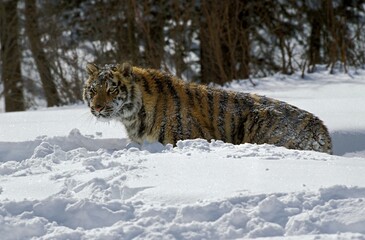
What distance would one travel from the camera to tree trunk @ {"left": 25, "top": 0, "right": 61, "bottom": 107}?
15.6 m

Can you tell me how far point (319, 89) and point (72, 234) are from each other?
24.7 ft

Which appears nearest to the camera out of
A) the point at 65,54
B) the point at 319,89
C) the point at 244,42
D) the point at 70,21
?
the point at 319,89

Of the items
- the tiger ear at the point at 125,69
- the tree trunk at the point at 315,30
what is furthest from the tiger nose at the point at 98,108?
the tree trunk at the point at 315,30

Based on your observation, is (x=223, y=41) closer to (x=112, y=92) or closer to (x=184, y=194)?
(x=112, y=92)

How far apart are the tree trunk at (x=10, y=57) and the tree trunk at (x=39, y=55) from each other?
49 centimetres

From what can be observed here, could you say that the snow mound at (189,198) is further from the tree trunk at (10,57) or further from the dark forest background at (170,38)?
the tree trunk at (10,57)

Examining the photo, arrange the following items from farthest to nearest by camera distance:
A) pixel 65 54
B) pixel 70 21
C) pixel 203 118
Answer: pixel 70 21, pixel 65 54, pixel 203 118

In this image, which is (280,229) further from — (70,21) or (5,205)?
(70,21)

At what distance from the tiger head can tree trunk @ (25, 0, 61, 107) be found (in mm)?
8493

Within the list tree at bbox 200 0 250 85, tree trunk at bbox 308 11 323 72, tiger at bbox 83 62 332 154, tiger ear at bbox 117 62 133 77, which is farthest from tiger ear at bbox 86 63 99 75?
tree trunk at bbox 308 11 323 72

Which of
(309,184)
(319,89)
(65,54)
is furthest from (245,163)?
(65,54)

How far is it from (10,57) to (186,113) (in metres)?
11.7

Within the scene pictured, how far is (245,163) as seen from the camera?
194 inches

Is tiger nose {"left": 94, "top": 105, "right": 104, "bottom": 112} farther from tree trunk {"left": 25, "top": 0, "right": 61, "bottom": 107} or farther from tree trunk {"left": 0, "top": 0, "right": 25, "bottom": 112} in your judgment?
tree trunk {"left": 0, "top": 0, "right": 25, "bottom": 112}
